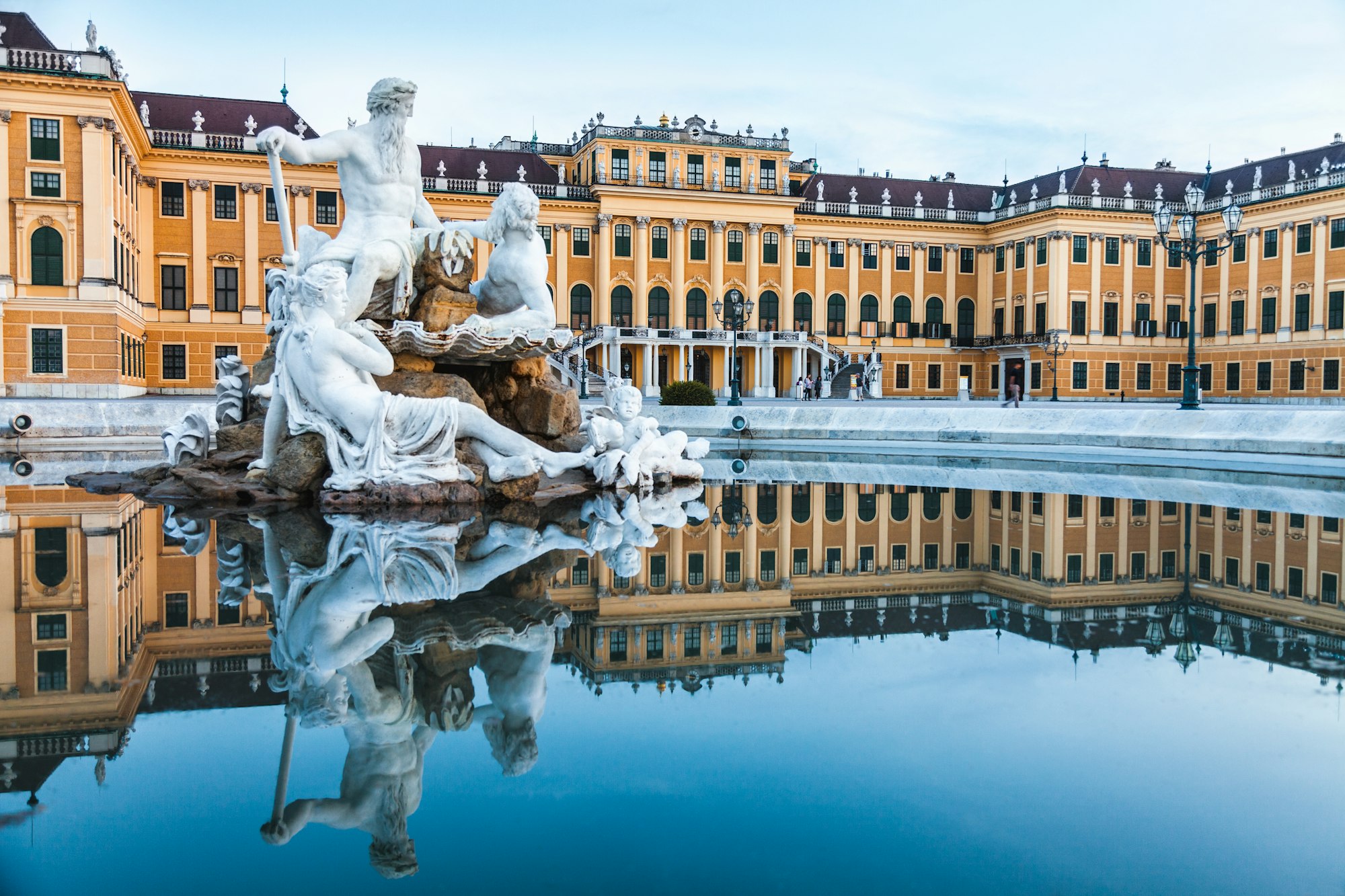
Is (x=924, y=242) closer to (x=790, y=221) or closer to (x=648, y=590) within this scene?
(x=790, y=221)

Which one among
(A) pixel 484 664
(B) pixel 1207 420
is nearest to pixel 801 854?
(A) pixel 484 664

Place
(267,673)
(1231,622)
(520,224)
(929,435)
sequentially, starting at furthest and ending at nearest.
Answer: (929,435), (520,224), (1231,622), (267,673)

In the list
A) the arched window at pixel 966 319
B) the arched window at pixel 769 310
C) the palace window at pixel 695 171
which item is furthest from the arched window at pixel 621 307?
the arched window at pixel 966 319

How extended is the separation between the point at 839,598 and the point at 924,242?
5535 cm

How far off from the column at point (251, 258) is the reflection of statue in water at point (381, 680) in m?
43.5

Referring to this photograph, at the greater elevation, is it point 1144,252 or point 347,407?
point 1144,252

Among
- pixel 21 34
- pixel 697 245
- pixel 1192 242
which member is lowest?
pixel 1192 242

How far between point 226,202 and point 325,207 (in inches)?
161

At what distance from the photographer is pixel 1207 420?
53.8 feet

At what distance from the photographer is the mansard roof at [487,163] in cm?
5319

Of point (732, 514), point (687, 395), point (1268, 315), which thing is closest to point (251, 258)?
point (687, 395)

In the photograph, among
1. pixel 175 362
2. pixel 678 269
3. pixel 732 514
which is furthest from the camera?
pixel 678 269

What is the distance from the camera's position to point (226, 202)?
4725cm

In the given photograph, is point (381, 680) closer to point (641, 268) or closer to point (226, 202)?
point (226, 202)
